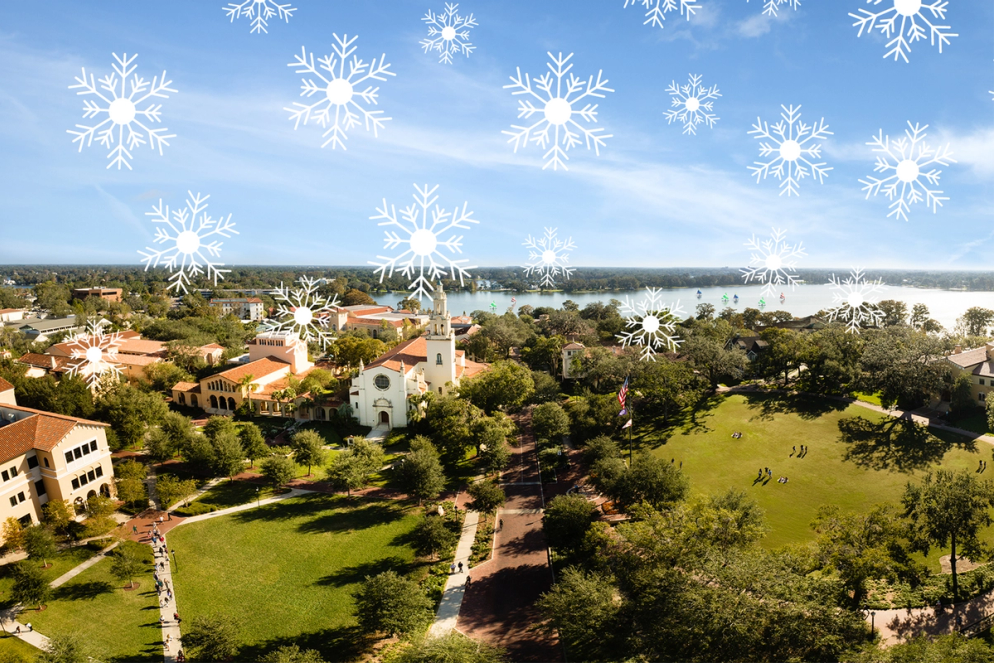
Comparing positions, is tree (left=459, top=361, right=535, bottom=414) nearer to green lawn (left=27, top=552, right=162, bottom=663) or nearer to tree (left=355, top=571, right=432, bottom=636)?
tree (left=355, top=571, right=432, bottom=636)

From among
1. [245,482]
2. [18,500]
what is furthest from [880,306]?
[18,500]

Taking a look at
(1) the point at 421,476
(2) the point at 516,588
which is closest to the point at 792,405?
(2) the point at 516,588

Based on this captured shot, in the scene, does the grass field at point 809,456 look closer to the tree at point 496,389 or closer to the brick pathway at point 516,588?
the brick pathway at point 516,588

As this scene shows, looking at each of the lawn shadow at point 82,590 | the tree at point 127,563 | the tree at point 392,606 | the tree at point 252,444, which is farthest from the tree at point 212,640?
the tree at point 252,444

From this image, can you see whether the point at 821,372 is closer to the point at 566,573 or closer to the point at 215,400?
the point at 566,573

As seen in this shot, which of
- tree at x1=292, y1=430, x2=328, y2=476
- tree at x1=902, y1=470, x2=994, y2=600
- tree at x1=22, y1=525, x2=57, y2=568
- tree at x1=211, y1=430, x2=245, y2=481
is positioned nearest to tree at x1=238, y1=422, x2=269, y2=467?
tree at x1=211, y1=430, x2=245, y2=481

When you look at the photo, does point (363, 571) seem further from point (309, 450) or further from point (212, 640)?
point (309, 450)
